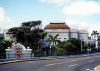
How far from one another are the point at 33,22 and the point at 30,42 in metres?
7.80

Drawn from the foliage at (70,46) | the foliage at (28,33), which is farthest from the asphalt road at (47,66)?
the foliage at (28,33)

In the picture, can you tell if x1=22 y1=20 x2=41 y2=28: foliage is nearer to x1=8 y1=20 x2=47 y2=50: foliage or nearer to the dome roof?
x1=8 y1=20 x2=47 y2=50: foliage

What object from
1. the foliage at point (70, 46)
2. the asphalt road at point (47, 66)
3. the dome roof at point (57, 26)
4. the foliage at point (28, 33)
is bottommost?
the asphalt road at point (47, 66)

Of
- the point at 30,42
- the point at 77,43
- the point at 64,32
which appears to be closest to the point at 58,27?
the point at 64,32

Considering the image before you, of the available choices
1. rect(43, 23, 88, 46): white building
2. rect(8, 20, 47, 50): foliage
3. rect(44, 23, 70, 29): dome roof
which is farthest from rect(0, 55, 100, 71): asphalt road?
rect(44, 23, 70, 29): dome roof

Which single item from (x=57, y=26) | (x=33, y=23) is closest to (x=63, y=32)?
(x=57, y=26)

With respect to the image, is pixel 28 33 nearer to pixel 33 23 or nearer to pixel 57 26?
pixel 33 23

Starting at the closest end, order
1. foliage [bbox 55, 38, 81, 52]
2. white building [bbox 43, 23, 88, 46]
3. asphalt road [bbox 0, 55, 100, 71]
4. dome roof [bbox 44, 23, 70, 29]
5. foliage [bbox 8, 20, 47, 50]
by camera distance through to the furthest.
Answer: asphalt road [bbox 0, 55, 100, 71] < foliage [bbox 55, 38, 81, 52] < foliage [bbox 8, 20, 47, 50] < white building [bbox 43, 23, 88, 46] < dome roof [bbox 44, 23, 70, 29]

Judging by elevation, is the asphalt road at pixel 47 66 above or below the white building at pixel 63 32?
below

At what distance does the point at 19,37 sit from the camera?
2512 inches

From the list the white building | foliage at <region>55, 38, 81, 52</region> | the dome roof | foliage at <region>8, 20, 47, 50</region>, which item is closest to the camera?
foliage at <region>55, 38, 81, 52</region>

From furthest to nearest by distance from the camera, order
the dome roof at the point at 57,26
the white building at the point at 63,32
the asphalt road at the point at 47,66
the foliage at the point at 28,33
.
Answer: the dome roof at the point at 57,26 → the white building at the point at 63,32 → the foliage at the point at 28,33 → the asphalt road at the point at 47,66

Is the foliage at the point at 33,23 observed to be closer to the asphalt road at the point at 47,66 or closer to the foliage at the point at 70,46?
the foliage at the point at 70,46

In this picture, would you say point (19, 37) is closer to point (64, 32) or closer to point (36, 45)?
point (36, 45)
